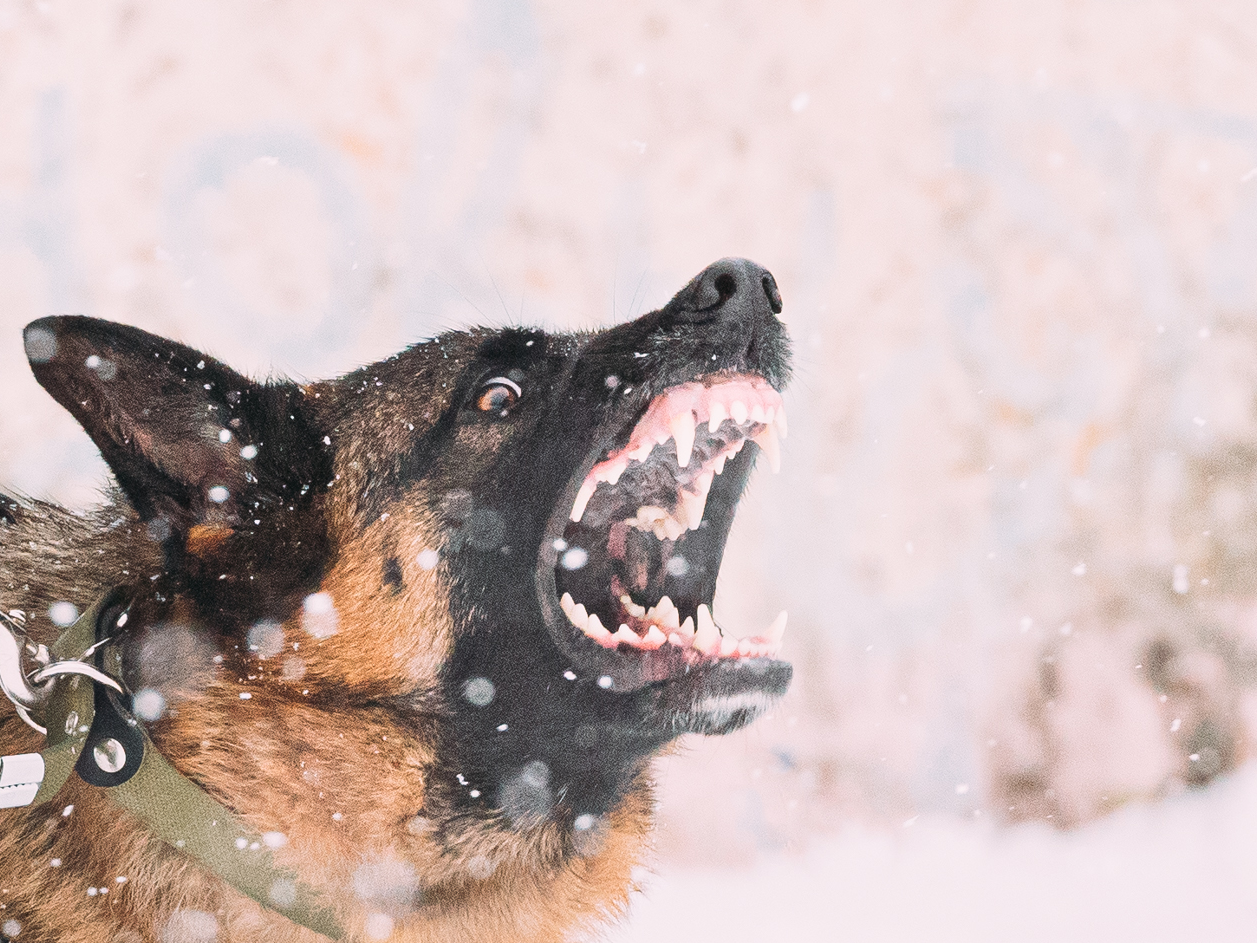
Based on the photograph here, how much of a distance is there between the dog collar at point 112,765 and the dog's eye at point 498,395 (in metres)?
0.89

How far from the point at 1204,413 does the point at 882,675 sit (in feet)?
8.19

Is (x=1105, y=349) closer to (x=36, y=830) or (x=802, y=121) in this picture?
(x=802, y=121)

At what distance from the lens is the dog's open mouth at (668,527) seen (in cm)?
200

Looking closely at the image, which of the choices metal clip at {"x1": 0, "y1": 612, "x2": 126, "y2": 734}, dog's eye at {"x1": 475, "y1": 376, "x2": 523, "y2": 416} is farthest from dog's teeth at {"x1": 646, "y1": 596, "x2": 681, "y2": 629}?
metal clip at {"x1": 0, "y1": 612, "x2": 126, "y2": 734}

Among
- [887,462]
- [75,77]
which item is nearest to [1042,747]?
[887,462]

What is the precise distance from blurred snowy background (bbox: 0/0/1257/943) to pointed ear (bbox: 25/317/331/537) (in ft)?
9.29

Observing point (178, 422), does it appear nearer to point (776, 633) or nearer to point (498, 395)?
point (498, 395)

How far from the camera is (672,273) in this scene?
5.79 metres

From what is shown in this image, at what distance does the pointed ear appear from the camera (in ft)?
5.20

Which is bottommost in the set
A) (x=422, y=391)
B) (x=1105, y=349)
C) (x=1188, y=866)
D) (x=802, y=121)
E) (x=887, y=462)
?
(x=422, y=391)

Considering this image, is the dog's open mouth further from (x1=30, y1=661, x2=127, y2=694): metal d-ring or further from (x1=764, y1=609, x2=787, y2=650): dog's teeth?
(x1=30, y1=661, x2=127, y2=694): metal d-ring

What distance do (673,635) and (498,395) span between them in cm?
72

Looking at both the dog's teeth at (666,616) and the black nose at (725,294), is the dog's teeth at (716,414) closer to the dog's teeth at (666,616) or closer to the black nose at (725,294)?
the black nose at (725,294)

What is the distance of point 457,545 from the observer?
201 centimetres
